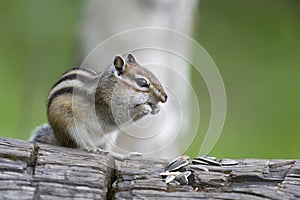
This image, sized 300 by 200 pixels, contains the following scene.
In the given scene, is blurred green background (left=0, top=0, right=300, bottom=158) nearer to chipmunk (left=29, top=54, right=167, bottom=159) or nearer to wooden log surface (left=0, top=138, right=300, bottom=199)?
chipmunk (left=29, top=54, right=167, bottom=159)

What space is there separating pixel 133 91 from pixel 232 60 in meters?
3.32

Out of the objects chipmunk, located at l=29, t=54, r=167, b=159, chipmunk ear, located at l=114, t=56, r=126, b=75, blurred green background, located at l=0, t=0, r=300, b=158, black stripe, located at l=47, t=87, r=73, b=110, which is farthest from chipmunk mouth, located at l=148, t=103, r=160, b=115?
blurred green background, located at l=0, t=0, r=300, b=158

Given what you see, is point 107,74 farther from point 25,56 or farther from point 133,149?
point 25,56

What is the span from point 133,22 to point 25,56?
176cm

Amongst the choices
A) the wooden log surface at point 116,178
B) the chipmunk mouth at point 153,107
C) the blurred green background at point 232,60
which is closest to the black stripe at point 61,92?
the chipmunk mouth at point 153,107

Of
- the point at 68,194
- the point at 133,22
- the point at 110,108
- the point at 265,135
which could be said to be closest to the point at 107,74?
the point at 110,108

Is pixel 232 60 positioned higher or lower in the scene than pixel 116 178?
higher

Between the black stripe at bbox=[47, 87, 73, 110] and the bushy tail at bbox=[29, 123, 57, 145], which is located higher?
the black stripe at bbox=[47, 87, 73, 110]

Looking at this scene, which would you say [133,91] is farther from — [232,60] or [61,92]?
[232,60]

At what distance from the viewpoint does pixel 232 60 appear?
584cm

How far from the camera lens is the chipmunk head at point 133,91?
2.53 meters

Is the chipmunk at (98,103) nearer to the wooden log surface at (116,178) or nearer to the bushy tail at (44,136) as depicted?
the bushy tail at (44,136)

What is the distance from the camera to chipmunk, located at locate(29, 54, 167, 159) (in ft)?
8.36

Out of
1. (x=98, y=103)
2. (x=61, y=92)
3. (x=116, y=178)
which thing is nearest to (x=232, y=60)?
(x=98, y=103)
